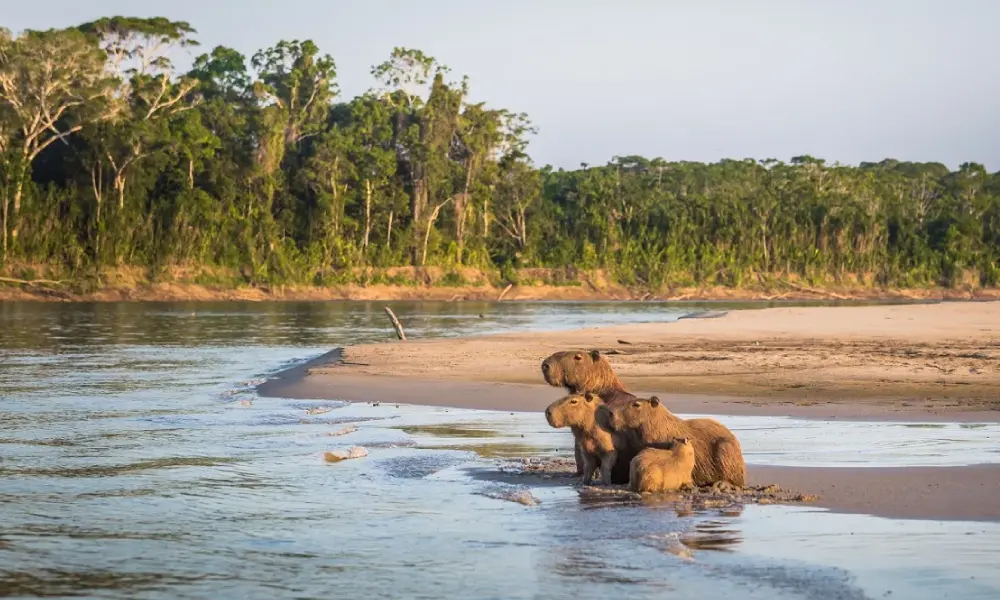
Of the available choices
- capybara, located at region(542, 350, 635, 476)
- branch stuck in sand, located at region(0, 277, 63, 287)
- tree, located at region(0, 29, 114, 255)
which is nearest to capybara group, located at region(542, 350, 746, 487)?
capybara, located at region(542, 350, 635, 476)

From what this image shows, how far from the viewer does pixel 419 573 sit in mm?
6672

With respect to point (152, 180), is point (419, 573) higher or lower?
lower

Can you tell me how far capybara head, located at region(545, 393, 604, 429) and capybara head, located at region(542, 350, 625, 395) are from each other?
2.23ft

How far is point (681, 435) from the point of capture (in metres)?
9.14

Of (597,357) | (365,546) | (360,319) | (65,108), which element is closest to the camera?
(365,546)

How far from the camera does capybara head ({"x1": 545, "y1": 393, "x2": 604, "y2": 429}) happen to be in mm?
9242

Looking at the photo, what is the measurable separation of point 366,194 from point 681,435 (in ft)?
237

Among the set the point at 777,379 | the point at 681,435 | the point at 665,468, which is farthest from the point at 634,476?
the point at 777,379

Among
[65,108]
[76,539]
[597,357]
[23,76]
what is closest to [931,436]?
[597,357]

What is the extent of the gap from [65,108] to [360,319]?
28576 mm

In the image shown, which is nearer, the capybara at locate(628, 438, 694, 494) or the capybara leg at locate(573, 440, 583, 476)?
the capybara at locate(628, 438, 694, 494)

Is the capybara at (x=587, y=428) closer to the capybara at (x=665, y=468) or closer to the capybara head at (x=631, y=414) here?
the capybara head at (x=631, y=414)

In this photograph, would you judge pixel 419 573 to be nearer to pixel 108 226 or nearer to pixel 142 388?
pixel 142 388

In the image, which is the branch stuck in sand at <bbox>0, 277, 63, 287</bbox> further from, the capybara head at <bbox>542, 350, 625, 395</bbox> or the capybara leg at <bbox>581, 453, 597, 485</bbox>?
the capybara leg at <bbox>581, 453, 597, 485</bbox>
